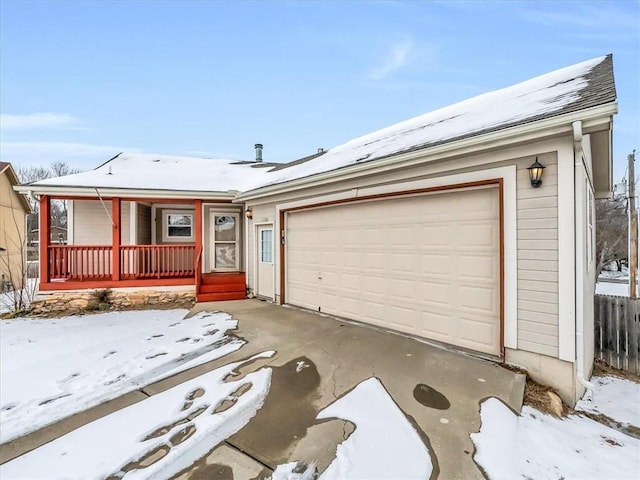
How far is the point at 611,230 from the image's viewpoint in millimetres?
18656

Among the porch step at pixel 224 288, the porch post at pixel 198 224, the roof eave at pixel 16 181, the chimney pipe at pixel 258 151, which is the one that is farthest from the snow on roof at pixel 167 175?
the roof eave at pixel 16 181

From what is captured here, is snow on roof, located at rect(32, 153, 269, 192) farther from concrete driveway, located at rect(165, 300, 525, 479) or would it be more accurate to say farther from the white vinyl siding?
concrete driveway, located at rect(165, 300, 525, 479)

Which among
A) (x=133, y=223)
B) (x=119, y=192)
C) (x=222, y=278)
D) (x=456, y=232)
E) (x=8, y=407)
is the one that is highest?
(x=119, y=192)

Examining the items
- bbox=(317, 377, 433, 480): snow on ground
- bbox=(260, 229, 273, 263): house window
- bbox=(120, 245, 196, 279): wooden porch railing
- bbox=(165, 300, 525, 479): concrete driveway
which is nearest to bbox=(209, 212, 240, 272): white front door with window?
bbox=(120, 245, 196, 279): wooden porch railing

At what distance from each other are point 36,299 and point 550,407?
10945mm

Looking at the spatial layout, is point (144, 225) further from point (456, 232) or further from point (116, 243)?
point (456, 232)

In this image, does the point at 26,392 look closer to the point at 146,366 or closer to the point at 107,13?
the point at 146,366

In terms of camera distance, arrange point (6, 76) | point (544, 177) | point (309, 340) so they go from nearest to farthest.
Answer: point (544, 177), point (309, 340), point (6, 76)

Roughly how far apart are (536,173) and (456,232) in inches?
46.0

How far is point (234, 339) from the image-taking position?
199 inches

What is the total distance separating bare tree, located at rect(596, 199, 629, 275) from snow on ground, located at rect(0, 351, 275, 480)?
2111cm

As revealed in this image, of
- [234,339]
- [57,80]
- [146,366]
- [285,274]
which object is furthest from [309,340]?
[57,80]

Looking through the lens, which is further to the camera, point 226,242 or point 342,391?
point 226,242

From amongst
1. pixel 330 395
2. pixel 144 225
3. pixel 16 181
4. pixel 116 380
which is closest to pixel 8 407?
pixel 116 380
